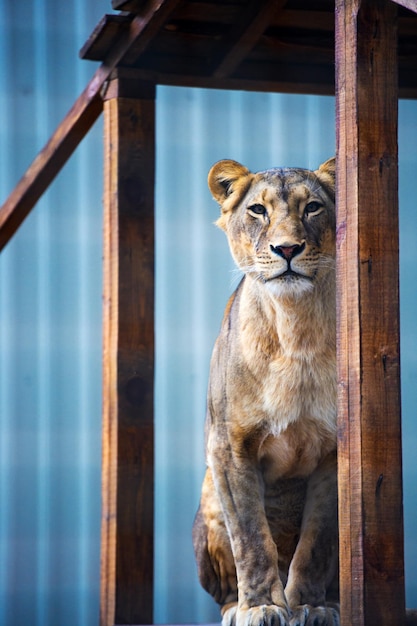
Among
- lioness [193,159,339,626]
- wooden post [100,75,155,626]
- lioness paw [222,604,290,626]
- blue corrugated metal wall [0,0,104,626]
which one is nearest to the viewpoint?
lioness paw [222,604,290,626]

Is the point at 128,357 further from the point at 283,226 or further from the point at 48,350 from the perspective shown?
the point at 48,350

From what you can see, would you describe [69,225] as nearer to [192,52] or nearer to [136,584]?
[192,52]

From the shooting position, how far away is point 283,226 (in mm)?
4465

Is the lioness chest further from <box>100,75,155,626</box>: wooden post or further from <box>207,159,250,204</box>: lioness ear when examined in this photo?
<box>100,75,155,626</box>: wooden post

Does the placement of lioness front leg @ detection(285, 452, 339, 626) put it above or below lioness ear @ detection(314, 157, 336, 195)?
below

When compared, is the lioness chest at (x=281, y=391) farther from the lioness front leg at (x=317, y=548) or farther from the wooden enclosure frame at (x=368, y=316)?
the wooden enclosure frame at (x=368, y=316)

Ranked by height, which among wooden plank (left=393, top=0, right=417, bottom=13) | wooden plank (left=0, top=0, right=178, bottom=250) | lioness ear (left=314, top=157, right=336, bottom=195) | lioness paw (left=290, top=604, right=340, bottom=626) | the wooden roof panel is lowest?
lioness paw (left=290, top=604, right=340, bottom=626)

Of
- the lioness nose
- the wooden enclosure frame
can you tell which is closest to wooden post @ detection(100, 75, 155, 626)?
the lioness nose

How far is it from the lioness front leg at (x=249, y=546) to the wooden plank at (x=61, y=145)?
6.23ft

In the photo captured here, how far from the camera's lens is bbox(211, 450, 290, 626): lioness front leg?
443cm

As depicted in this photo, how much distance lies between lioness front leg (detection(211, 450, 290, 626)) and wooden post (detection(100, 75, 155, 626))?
0.74 meters

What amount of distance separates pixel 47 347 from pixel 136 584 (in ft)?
6.20

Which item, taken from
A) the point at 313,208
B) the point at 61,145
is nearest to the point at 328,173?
the point at 313,208

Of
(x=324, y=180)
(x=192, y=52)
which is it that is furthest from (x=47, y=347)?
(x=324, y=180)
